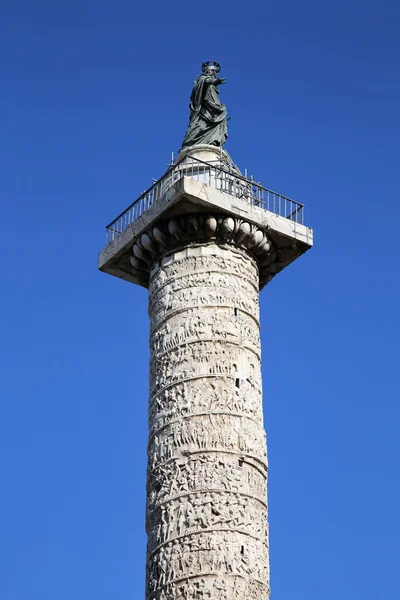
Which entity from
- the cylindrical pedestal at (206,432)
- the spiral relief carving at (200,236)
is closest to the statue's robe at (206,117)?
the spiral relief carving at (200,236)

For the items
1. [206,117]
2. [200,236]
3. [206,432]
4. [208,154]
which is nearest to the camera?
[206,432]

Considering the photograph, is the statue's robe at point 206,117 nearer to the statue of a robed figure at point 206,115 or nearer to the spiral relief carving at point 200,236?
the statue of a robed figure at point 206,115

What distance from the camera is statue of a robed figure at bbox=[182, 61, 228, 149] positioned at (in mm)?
14008

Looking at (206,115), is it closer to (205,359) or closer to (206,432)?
(205,359)

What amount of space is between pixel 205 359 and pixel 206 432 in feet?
2.54

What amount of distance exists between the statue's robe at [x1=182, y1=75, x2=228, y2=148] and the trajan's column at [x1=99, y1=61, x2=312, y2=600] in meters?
0.02

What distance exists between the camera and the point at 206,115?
46.5 ft

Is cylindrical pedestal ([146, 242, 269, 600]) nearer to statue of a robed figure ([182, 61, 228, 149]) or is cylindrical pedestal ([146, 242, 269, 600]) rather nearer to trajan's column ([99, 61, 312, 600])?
trajan's column ([99, 61, 312, 600])

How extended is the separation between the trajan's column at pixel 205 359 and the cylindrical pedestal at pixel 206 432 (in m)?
0.01

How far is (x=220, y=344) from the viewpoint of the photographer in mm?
12047

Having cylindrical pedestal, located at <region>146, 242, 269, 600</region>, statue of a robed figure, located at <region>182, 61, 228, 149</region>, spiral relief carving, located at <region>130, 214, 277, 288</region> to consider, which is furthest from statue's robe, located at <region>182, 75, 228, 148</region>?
cylindrical pedestal, located at <region>146, 242, 269, 600</region>

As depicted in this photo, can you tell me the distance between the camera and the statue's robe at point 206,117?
14008mm

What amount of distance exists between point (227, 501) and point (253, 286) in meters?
2.51

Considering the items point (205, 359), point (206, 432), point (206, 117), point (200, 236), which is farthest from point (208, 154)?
point (206, 432)
